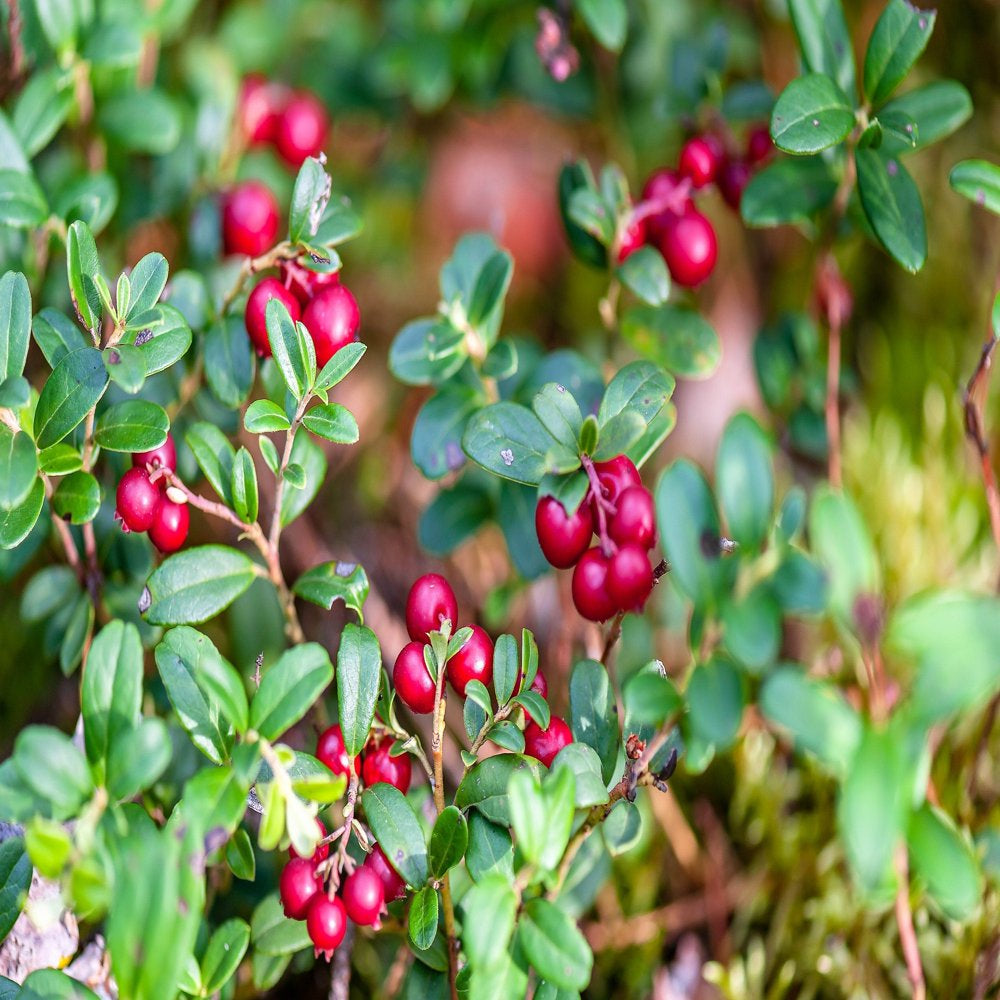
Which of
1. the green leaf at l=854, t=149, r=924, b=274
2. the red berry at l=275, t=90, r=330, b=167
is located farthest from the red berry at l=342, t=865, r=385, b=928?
the red berry at l=275, t=90, r=330, b=167

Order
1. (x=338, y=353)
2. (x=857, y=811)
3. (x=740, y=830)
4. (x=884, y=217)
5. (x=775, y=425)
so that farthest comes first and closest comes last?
(x=775, y=425) < (x=740, y=830) < (x=884, y=217) < (x=338, y=353) < (x=857, y=811)

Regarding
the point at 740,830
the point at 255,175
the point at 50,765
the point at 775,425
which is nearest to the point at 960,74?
the point at 775,425

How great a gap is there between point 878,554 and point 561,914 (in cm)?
132

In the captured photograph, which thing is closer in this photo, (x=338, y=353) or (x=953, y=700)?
(x=953, y=700)

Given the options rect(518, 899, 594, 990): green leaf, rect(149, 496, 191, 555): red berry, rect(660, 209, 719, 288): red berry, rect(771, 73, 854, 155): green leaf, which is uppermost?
rect(771, 73, 854, 155): green leaf

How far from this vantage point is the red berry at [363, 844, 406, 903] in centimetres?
95

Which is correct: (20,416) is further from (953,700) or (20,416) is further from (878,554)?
(878,554)

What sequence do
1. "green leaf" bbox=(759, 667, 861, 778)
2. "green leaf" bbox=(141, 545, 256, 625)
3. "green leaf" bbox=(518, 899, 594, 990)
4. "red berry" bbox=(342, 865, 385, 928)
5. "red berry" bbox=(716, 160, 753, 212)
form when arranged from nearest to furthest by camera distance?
"green leaf" bbox=(759, 667, 861, 778) → "green leaf" bbox=(518, 899, 594, 990) → "red berry" bbox=(342, 865, 385, 928) → "green leaf" bbox=(141, 545, 256, 625) → "red berry" bbox=(716, 160, 753, 212)

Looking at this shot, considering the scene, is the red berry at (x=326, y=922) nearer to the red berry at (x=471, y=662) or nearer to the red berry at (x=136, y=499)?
the red berry at (x=471, y=662)

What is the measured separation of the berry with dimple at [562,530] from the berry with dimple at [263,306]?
1.13ft

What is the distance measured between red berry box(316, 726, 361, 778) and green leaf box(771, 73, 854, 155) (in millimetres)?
789

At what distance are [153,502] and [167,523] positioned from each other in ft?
0.09

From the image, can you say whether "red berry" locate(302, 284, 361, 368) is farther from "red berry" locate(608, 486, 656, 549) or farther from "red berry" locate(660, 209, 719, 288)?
"red berry" locate(660, 209, 719, 288)

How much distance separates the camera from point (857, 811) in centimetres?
66
